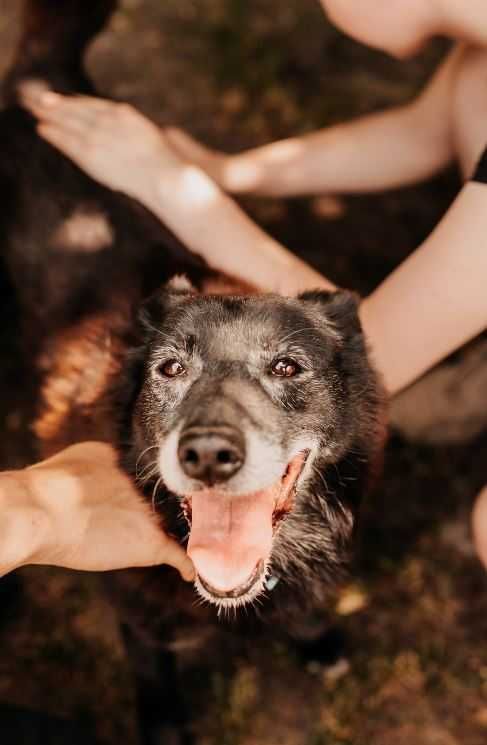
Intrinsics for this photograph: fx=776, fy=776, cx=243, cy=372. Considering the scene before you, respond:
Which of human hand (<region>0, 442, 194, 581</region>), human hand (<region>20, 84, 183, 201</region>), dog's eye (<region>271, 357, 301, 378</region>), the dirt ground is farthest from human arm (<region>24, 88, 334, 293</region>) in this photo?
the dirt ground

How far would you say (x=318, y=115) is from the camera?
460 cm

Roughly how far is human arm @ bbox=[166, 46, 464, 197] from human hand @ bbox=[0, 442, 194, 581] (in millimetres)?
1643

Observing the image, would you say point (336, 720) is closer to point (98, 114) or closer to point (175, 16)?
point (98, 114)

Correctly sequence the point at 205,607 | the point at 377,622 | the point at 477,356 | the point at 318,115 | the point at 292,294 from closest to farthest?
the point at 205,607, the point at 292,294, the point at 377,622, the point at 477,356, the point at 318,115

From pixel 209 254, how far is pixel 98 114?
0.68m

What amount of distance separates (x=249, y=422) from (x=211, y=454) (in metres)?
0.17

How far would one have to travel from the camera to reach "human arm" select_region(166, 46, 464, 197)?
Result: 339 centimetres

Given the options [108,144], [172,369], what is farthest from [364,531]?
[108,144]

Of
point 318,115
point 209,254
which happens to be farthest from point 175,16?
point 209,254

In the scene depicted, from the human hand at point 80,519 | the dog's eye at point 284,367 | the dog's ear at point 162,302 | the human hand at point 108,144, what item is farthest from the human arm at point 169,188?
the human hand at point 80,519

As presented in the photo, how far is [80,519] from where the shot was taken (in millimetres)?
2025

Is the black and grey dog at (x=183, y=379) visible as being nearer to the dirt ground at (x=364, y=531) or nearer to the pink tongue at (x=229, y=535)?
the pink tongue at (x=229, y=535)

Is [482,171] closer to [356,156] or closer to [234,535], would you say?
[356,156]

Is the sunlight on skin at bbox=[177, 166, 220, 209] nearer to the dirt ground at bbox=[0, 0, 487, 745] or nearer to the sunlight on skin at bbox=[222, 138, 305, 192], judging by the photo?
the sunlight on skin at bbox=[222, 138, 305, 192]
